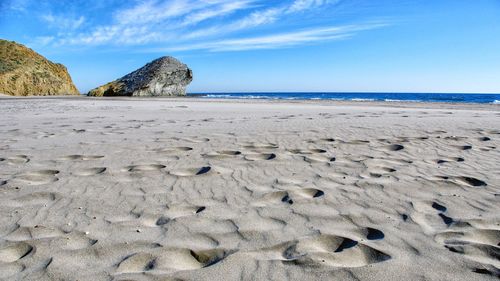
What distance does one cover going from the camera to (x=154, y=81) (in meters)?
34.9

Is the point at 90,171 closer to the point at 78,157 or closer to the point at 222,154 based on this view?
the point at 78,157

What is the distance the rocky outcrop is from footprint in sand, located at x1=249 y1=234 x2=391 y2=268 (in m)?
33.4

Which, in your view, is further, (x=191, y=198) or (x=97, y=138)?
(x=97, y=138)

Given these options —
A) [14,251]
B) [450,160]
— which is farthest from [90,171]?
[450,160]

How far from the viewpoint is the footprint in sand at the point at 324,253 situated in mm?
1977

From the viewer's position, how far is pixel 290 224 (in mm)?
2477

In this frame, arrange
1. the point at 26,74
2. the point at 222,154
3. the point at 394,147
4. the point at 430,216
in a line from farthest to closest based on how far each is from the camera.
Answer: the point at 26,74 < the point at 394,147 < the point at 222,154 < the point at 430,216

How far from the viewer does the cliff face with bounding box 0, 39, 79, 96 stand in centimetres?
3644

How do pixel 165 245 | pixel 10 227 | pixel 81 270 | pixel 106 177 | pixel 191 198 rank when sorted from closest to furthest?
pixel 81 270
pixel 165 245
pixel 10 227
pixel 191 198
pixel 106 177

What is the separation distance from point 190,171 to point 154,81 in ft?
108

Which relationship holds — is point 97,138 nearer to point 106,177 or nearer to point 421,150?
point 106,177

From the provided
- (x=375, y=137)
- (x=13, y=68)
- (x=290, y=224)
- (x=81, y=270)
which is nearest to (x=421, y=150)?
(x=375, y=137)

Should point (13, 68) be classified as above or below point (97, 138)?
above

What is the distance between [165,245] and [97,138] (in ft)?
13.8
